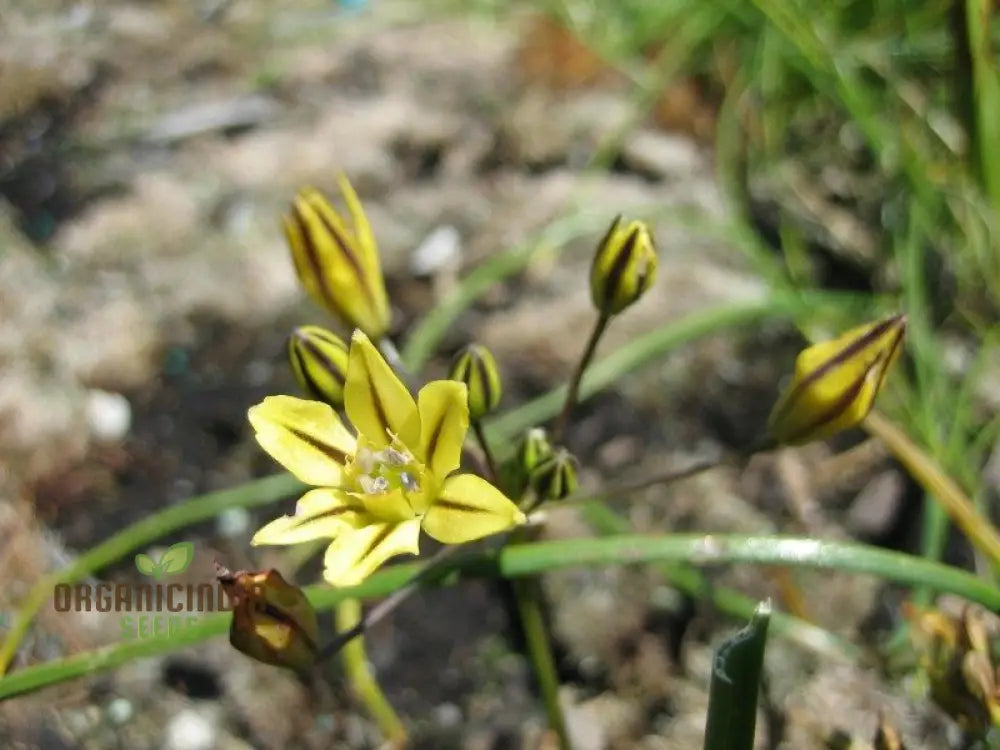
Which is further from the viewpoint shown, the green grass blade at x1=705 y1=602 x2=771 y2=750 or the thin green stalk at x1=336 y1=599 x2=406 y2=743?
the thin green stalk at x1=336 y1=599 x2=406 y2=743

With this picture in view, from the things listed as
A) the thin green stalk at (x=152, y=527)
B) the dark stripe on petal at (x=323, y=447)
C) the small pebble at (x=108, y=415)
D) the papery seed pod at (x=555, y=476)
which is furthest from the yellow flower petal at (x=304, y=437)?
the small pebble at (x=108, y=415)

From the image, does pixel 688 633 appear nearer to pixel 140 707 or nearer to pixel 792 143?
pixel 140 707

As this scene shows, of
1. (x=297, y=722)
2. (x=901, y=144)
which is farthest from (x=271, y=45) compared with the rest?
(x=297, y=722)

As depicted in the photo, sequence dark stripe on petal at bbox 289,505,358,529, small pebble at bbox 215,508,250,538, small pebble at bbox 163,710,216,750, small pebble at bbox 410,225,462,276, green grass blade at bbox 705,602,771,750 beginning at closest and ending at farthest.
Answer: green grass blade at bbox 705,602,771,750 → dark stripe on petal at bbox 289,505,358,529 → small pebble at bbox 163,710,216,750 → small pebble at bbox 215,508,250,538 → small pebble at bbox 410,225,462,276

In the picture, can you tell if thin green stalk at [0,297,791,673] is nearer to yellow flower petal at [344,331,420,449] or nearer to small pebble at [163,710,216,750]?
small pebble at [163,710,216,750]

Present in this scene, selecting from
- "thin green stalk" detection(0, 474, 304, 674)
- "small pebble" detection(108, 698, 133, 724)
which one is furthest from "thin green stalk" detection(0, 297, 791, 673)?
"small pebble" detection(108, 698, 133, 724)

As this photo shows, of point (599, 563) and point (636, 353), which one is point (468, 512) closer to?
point (599, 563)

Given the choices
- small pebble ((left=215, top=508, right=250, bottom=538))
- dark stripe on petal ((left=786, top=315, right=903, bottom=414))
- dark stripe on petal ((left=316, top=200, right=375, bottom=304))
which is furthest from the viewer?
small pebble ((left=215, top=508, right=250, bottom=538))
